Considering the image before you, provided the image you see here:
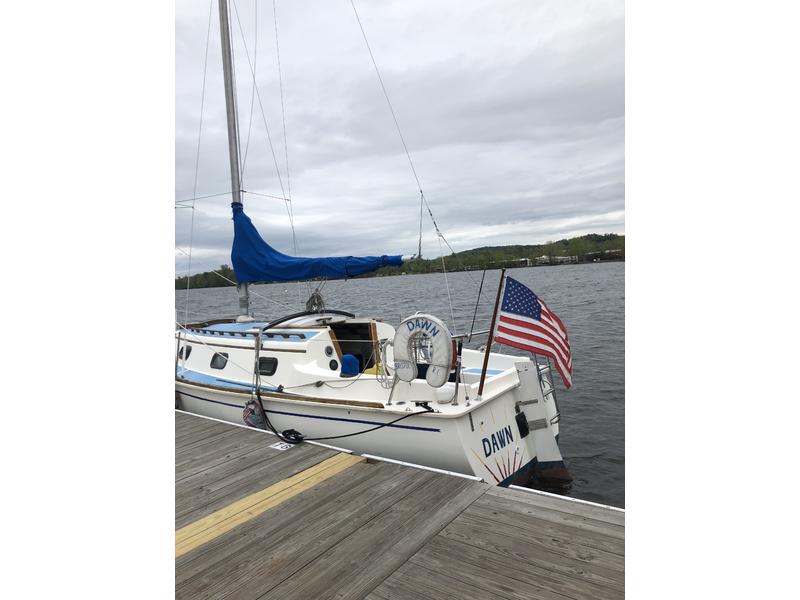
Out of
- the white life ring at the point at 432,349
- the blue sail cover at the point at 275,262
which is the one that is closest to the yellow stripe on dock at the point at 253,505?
the white life ring at the point at 432,349

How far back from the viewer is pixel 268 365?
7.43 metres

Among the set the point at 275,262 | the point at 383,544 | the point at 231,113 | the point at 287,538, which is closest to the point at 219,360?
the point at 275,262

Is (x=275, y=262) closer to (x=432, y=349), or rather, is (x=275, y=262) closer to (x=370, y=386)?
(x=370, y=386)

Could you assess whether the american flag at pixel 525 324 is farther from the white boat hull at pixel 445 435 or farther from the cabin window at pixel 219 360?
the cabin window at pixel 219 360

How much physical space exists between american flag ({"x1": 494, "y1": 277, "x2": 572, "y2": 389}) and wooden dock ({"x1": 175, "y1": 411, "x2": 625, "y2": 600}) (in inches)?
64.4

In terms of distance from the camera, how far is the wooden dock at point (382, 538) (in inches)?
120

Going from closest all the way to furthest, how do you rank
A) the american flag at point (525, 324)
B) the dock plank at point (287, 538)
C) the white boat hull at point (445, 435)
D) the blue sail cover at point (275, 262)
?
the dock plank at point (287, 538) → the american flag at point (525, 324) → the white boat hull at point (445, 435) → the blue sail cover at point (275, 262)

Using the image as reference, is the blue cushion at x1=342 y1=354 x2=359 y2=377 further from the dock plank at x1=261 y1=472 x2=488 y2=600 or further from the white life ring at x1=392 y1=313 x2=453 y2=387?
the dock plank at x1=261 y1=472 x2=488 y2=600

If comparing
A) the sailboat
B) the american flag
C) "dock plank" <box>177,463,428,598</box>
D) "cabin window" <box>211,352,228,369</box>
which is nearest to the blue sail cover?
the sailboat

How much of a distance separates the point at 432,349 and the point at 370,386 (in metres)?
1.27

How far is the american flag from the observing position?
5164mm

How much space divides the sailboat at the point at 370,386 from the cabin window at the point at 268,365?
17mm
